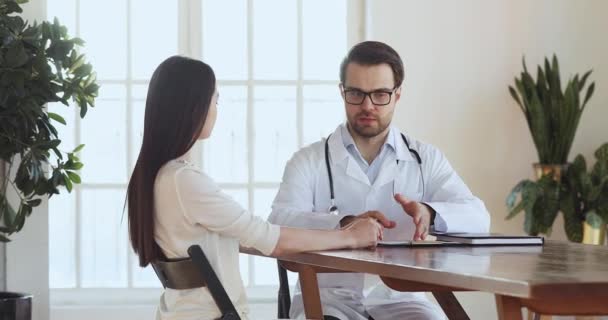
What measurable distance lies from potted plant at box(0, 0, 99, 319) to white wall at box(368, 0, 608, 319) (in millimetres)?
Result: 1641

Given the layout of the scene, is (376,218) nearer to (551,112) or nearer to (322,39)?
(551,112)

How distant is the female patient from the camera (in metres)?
2.48

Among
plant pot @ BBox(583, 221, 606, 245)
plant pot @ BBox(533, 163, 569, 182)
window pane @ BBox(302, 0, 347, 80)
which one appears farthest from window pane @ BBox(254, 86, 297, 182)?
plant pot @ BBox(583, 221, 606, 245)

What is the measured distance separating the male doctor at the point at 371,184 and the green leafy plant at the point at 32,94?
164cm

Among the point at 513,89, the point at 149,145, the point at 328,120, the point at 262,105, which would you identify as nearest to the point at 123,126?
the point at 262,105

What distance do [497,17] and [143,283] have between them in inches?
94.1

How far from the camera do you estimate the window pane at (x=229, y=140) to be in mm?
5480

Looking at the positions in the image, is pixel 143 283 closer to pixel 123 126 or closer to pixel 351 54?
pixel 123 126

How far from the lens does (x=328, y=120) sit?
5.52 m

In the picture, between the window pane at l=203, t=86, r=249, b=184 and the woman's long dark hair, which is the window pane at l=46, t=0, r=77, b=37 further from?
the woman's long dark hair

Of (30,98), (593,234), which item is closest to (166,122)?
(30,98)

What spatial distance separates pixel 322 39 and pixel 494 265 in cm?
345

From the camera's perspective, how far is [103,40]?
5.45m

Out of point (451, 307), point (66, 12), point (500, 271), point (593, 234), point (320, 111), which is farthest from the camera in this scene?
point (320, 111)
